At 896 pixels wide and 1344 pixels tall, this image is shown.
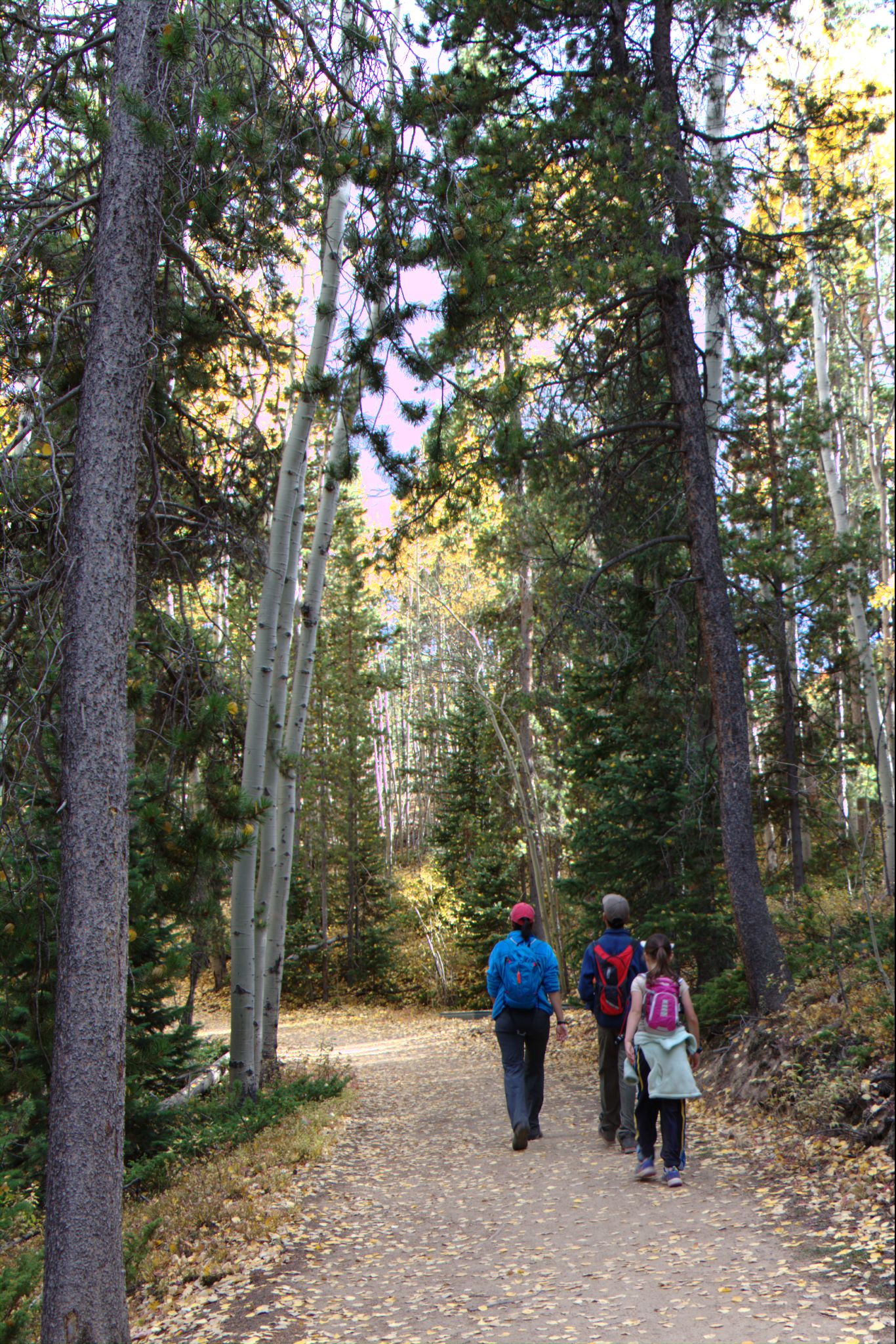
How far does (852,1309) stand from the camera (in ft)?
13.0

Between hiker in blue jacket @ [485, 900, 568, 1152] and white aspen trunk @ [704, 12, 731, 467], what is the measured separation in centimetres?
562

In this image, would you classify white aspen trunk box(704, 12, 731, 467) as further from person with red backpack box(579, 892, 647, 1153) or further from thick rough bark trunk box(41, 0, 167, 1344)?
thick rough bark trunk box(41, 0, 167, 1344)

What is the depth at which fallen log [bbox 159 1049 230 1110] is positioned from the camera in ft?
33.5

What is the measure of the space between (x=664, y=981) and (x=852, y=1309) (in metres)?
2.30

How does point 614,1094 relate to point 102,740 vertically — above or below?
below

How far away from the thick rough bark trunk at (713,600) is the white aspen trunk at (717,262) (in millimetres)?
465

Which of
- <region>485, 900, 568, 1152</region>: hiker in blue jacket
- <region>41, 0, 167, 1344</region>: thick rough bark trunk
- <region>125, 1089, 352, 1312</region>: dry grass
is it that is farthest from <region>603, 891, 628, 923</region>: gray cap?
<region>41, 0, 167, 1344</region>: thick rough bark trunk

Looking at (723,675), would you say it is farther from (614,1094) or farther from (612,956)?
(614,1094)

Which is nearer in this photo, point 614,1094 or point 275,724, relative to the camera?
point 614,1094

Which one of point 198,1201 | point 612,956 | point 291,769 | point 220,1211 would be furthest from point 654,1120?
point 291,769

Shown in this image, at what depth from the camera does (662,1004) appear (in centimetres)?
611

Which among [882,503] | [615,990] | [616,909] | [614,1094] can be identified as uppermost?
[882,503]

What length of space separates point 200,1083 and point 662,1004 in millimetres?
7417

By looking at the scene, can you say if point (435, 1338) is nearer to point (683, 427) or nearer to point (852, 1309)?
point (852, 1309)
